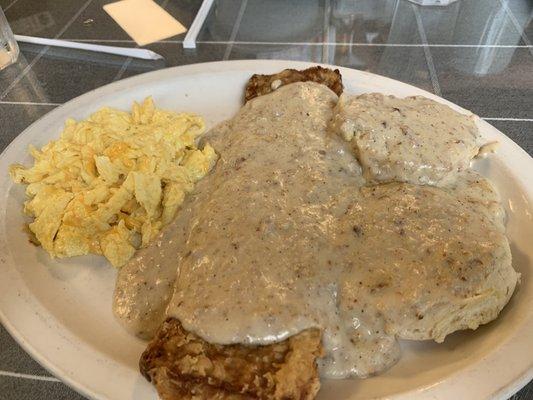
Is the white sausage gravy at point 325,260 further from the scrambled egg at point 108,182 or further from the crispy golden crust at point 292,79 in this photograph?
the crispy golden crust at point 292,79

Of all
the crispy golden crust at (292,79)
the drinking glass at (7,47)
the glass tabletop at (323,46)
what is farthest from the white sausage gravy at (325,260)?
the drinking glass at (7,47)

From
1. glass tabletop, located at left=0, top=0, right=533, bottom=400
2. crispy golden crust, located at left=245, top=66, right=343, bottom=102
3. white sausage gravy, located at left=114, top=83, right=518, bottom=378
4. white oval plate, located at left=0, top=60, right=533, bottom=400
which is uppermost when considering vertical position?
crispy golden crust, located at left=245, top=66, right=343, bottom=102

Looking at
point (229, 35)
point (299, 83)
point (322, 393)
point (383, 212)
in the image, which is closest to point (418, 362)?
point (322, 393)

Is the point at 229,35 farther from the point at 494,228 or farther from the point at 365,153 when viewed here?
the point at 494,228

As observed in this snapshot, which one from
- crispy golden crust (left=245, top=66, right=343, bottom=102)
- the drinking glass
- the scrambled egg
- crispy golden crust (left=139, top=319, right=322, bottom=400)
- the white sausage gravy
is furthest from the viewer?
the drinking glass

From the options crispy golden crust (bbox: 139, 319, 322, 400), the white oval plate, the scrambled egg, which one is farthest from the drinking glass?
crispy golden crust (bbox: 139, 319, 322, 400)

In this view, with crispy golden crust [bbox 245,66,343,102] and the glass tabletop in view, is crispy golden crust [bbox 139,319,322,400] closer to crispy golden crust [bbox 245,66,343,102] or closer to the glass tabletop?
crispy golden crust [bbox 245,66,343,102]
